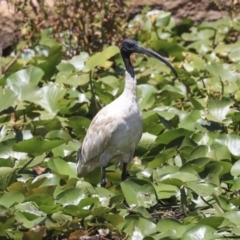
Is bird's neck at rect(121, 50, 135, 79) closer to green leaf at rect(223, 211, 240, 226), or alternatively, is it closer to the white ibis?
the white ibis

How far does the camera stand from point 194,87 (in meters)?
7.77

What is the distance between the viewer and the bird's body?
20.1 feet

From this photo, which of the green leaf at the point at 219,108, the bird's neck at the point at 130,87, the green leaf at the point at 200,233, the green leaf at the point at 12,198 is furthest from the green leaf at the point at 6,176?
the green leaf at the point at 219,108

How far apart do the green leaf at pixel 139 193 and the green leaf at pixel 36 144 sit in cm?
52

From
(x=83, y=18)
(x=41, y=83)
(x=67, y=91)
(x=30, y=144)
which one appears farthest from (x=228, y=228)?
(x=83, y=18)

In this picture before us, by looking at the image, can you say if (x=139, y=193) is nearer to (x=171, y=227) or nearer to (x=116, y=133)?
(x=171, y=227)

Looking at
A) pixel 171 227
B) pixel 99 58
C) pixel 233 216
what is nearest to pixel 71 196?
pixel 171 227

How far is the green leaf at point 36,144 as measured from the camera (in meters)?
5.68

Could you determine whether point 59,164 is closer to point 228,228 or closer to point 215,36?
point 228,228

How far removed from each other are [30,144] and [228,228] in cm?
133

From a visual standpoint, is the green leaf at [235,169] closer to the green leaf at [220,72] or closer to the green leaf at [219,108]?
the green leaf at [219,108]

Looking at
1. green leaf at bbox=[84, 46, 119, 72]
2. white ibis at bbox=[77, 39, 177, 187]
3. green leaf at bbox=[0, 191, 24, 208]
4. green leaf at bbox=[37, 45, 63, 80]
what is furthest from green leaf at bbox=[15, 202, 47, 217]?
green leaf at bbox=[37, 45, 63, 80]

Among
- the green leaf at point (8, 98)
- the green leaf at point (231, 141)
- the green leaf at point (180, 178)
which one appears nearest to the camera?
the green leaf at point (180, 178)

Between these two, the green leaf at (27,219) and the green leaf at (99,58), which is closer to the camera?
the green leaf at (27,219)
